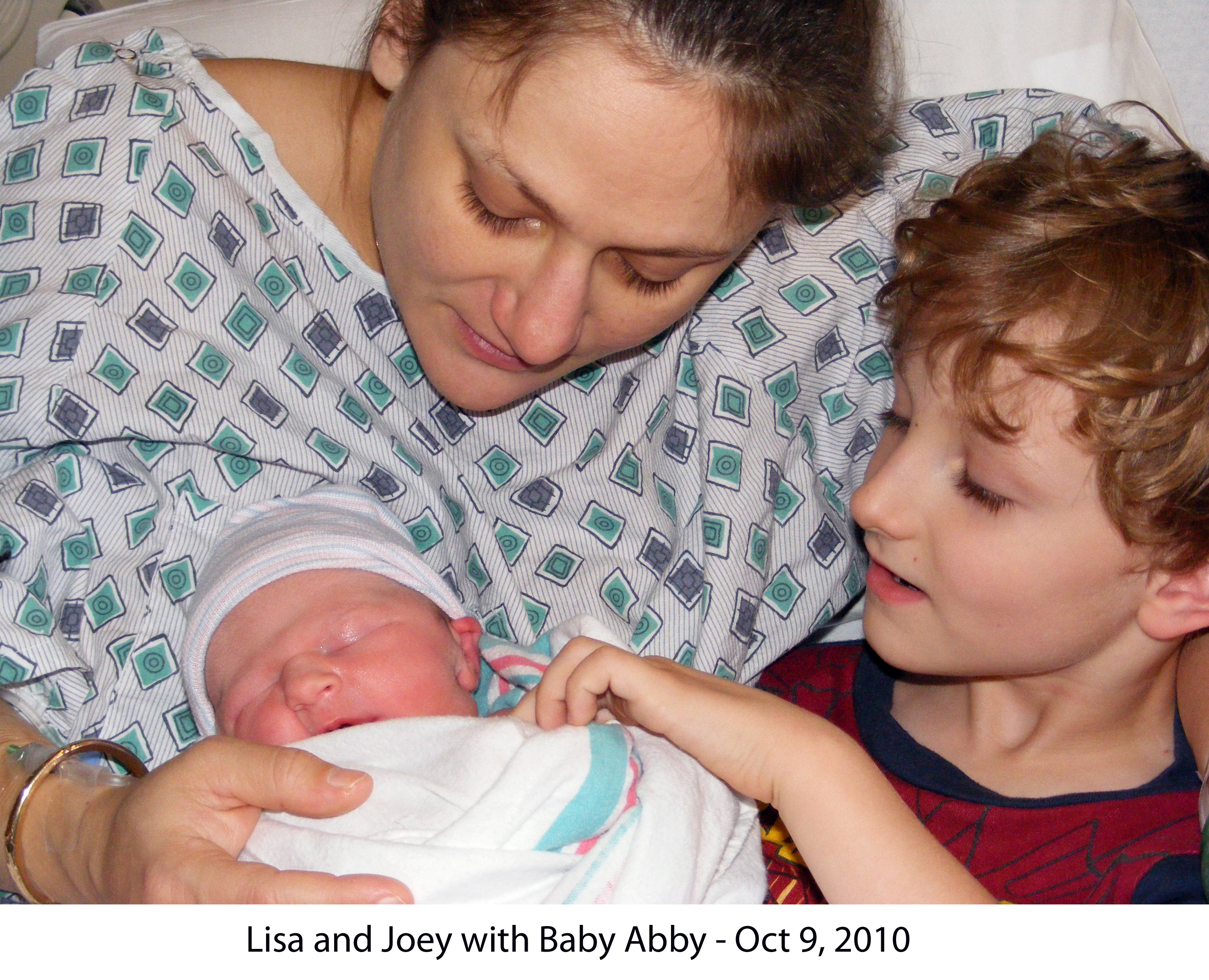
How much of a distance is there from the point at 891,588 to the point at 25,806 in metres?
1.16

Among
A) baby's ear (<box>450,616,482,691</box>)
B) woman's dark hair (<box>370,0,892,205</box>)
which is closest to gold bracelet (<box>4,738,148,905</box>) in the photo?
baby's ear (<box>450,616,482,691</box>)

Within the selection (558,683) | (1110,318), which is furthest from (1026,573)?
(558,683)

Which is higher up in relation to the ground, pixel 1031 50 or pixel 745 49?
pixel 745 49

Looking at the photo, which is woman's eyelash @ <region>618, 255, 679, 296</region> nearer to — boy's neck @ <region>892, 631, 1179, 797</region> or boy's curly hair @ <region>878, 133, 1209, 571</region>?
boy's curly hair @ <region>878, 133, 1209, 571</region>

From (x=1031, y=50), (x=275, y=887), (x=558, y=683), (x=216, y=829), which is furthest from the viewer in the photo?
(x=1031, y=50)

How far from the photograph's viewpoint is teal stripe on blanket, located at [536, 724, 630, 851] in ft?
4.16

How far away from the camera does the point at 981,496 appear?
143 centimetres

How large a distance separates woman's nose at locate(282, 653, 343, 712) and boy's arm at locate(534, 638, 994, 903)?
0.28m

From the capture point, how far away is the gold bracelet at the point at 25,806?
4.50 ft

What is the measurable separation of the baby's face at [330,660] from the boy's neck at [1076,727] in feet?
2.48

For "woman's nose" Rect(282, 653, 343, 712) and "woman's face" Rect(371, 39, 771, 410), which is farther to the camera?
"woman's nose" Rect(282, 653, 343, 712)

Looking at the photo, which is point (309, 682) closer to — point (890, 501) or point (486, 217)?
point (486, 217)

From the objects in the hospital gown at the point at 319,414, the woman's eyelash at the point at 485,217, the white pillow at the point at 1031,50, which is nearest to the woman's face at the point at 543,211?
the woman's eyelash at the point at 485,217
